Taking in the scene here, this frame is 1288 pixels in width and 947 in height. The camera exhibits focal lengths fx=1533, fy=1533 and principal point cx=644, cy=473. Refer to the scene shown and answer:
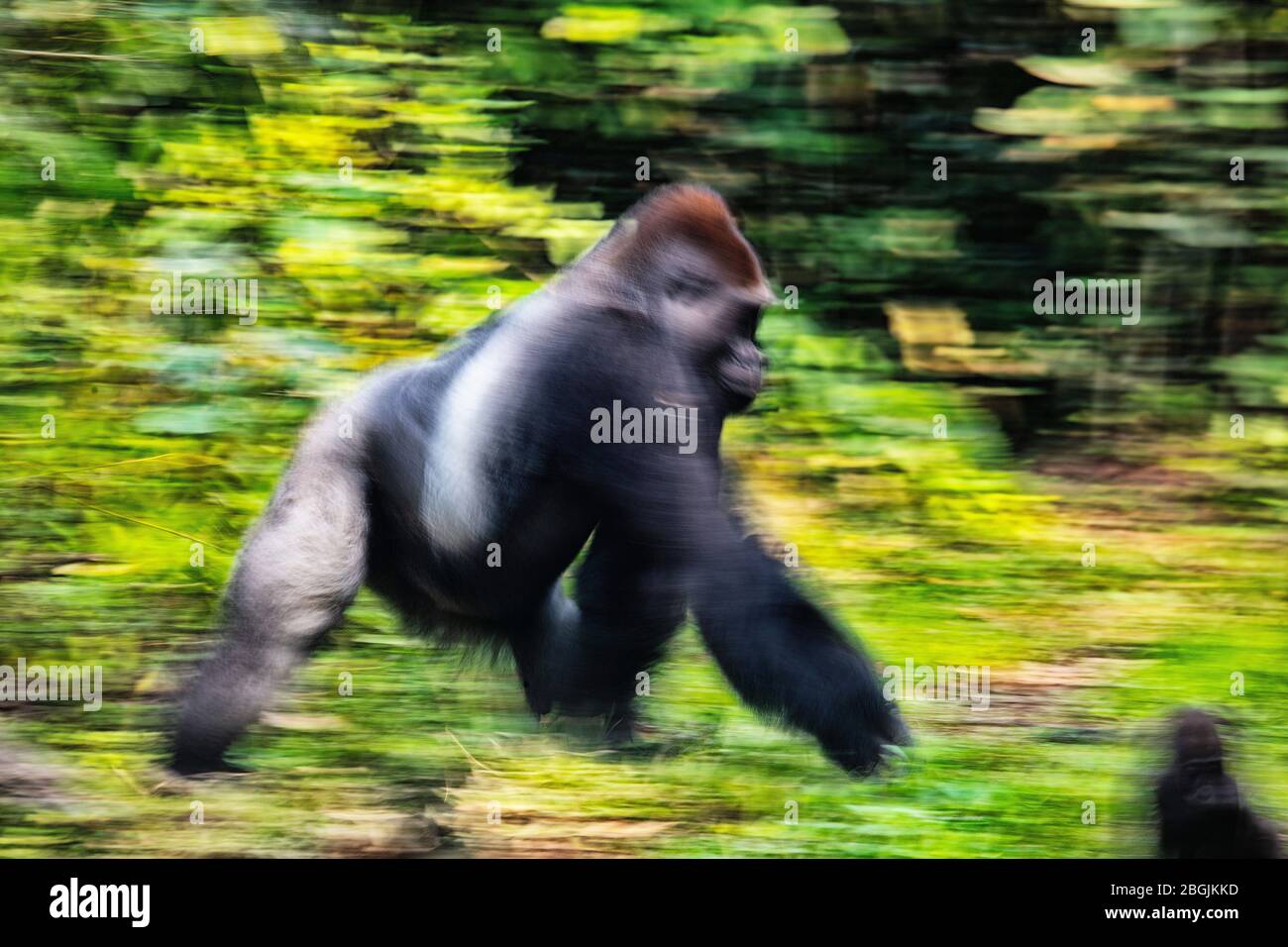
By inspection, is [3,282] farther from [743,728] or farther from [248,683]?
[743,728]

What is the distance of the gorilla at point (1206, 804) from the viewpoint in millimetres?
3287

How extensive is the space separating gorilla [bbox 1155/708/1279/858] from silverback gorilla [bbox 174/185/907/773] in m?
0.77

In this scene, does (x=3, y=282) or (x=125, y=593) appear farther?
(x=3, y=282)

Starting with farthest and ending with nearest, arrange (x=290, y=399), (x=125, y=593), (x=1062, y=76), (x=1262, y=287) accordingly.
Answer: (x=1262, y=287) → (x=1062, y=76) → (x=290, y=399) → (x=125, y=593)

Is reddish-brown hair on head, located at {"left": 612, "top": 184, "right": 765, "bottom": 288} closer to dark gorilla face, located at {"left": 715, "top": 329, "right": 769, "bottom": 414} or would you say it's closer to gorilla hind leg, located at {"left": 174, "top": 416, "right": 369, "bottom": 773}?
dark gorilla face, located at {"left": 715, "top": 329, "right": 769, "bottom": 414}

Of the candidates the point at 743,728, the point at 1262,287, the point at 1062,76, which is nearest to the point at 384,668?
the point at 743,728

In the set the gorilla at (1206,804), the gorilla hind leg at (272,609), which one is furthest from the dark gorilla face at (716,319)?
the gorilla at (1206,804)

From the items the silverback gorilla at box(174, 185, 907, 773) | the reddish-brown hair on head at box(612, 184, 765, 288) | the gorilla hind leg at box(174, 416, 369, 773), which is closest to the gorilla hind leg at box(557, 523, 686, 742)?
the silverback gorilla at box(174, 185, 907, 773)

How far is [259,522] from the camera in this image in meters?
3.79

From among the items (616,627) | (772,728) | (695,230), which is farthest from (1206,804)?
(695,230)

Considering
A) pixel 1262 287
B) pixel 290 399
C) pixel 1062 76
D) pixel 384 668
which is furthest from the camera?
pixel 1262 287

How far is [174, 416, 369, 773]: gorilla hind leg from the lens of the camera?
3.69m

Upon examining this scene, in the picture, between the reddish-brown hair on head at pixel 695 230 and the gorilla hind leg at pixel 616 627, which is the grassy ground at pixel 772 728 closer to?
the gorilla hind leg at pixel 616 627

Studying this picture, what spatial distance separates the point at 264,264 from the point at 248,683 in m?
2.11
